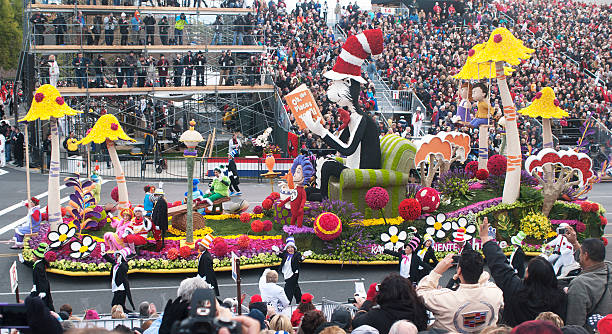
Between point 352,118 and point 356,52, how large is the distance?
5.33 feet

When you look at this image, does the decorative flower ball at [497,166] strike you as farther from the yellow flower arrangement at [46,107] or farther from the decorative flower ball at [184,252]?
the yellow flower arrangement at [46,107]

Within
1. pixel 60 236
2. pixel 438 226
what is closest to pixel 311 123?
pixel 438 226

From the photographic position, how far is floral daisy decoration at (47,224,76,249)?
50.4 feet

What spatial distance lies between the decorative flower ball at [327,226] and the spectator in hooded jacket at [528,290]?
8316 millimetres

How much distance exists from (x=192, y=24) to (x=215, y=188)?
60.3ft

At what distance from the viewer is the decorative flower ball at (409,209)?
52.0ft

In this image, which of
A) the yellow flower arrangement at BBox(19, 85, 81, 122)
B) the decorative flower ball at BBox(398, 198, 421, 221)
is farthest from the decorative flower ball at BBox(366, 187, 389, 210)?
the yellow flower arrangement at BBox(19, 85, 81, 122)

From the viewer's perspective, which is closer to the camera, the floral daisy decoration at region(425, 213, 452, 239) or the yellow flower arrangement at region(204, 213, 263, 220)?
the floral daisy decoration at region(425, 213, 452, 239)

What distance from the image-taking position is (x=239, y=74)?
32.6 metres

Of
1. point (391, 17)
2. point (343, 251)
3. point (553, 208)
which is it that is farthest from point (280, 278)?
point (391, 17)

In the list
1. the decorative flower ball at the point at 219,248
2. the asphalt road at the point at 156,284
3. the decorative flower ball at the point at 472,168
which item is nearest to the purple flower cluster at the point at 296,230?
the asphalt road at the point at 156,284

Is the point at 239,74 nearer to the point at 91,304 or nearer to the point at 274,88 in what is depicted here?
the point at 274,88

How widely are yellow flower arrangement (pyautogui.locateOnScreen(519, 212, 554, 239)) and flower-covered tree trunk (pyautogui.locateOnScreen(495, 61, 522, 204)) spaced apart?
2.01 ft

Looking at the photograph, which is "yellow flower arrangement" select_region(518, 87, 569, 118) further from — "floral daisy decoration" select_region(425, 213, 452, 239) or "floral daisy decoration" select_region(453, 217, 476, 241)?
"floral daisy decoration" select_region(425, 213, 452, 239)
